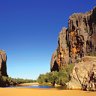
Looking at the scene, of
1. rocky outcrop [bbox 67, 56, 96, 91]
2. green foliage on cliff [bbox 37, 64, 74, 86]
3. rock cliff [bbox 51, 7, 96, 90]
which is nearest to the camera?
rocky outcrop [bbox 67, 56, 96, 91]

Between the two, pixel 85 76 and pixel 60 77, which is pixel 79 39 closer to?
pixel 60 77

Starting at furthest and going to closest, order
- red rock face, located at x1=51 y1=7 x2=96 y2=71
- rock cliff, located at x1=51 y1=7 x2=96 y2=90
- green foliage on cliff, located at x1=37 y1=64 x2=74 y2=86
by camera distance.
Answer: red rock face, located at x1=51 y1=7 x2=96 y2=71 → rock cliff, located at x1=51 y1=7 x2=96 y2=90 → green foliage on cliff, located at x1=37 y1=64 x2=74 y2=86

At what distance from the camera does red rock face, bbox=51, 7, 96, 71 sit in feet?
397

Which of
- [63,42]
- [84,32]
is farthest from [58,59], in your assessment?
[84,32]

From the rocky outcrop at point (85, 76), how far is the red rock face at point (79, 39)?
188 feet

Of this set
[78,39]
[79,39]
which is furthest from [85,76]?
[78,39]

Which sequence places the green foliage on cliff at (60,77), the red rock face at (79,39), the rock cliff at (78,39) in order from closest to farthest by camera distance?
the green foliage on cliff at (60,77)
the rock cliff at (78,39)
the red rock face at (79,39)

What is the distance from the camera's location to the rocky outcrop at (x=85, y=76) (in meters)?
Result: 47.8

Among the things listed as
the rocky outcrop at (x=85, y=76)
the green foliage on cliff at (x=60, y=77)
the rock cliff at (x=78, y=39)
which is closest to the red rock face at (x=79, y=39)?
the rock cliff at (x=78, y=39)

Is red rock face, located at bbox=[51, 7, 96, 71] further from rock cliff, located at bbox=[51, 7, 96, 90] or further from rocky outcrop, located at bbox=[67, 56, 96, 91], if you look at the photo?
rocky outcrop, located at bbox=[67, 56, 96, 91]

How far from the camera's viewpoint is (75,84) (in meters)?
57.7

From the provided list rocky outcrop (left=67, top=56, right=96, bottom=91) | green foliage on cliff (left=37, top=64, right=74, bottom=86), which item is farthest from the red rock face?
rocky outcrop (left=67, top=56, right=96, bottom=91)

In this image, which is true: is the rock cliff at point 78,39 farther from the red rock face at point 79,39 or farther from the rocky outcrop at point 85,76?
the rocky outcrop at point 85,76

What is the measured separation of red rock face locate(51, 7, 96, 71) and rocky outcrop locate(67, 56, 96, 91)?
57.3m
